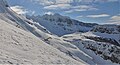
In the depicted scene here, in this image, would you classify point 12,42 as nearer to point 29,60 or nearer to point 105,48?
point 29,60

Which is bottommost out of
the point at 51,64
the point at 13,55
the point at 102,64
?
the point at 102,64

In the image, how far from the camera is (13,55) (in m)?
30.6

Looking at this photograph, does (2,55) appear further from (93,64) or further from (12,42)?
(93,64)

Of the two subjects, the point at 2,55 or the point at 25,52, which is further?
the point at 25,52

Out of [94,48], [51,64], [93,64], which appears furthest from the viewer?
[94,48]

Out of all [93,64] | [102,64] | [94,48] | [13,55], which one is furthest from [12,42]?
[94,48]

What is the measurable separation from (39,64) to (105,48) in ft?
208

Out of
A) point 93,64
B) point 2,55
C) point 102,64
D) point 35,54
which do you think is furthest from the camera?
point 102,64

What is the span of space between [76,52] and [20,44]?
21281 mm

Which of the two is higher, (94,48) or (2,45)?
(2,45)

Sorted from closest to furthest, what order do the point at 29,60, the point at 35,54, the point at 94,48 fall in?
the point at 29,60 → the point at 35,54 → the point at 94,48

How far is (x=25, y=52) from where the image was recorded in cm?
3428

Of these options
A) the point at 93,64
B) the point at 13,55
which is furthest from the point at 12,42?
the point at 93,64

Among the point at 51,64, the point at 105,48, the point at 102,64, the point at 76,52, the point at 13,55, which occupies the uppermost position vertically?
the point at 13,55
